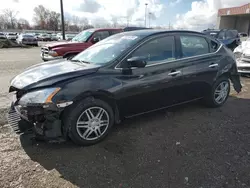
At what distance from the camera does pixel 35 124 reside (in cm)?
266

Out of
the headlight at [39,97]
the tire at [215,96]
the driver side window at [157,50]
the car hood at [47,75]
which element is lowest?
the tire at [215,96]

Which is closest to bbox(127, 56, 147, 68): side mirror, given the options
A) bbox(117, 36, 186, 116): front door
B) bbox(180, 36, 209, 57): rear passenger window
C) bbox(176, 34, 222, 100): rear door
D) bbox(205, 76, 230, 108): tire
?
bbox(117, 36, 186, 116): front door

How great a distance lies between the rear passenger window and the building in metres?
52.8

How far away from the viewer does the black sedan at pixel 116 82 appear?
2.65 meters

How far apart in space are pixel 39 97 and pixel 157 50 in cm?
205

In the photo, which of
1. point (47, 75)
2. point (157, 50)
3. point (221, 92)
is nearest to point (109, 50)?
point (157, 50)

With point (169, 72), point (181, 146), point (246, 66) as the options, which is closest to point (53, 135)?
point (181, 146)

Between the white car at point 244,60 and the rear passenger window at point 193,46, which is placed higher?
the rear passenger window at point 193,46

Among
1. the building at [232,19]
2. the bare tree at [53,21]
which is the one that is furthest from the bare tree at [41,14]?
the building at [232,19]

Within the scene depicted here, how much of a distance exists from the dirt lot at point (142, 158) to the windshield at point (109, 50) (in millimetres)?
1218

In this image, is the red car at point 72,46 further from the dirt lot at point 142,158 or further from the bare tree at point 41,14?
the bare tree at point 41,14

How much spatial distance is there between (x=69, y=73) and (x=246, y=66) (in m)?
6.79

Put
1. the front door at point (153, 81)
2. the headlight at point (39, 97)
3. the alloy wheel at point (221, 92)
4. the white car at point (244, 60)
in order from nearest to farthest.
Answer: the headlight at point (39, 97)
the front door at point (153, 81)
the alloy wheel at point (221, 92)
the white car at point (244, 60)

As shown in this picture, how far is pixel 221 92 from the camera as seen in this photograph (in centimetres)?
453
